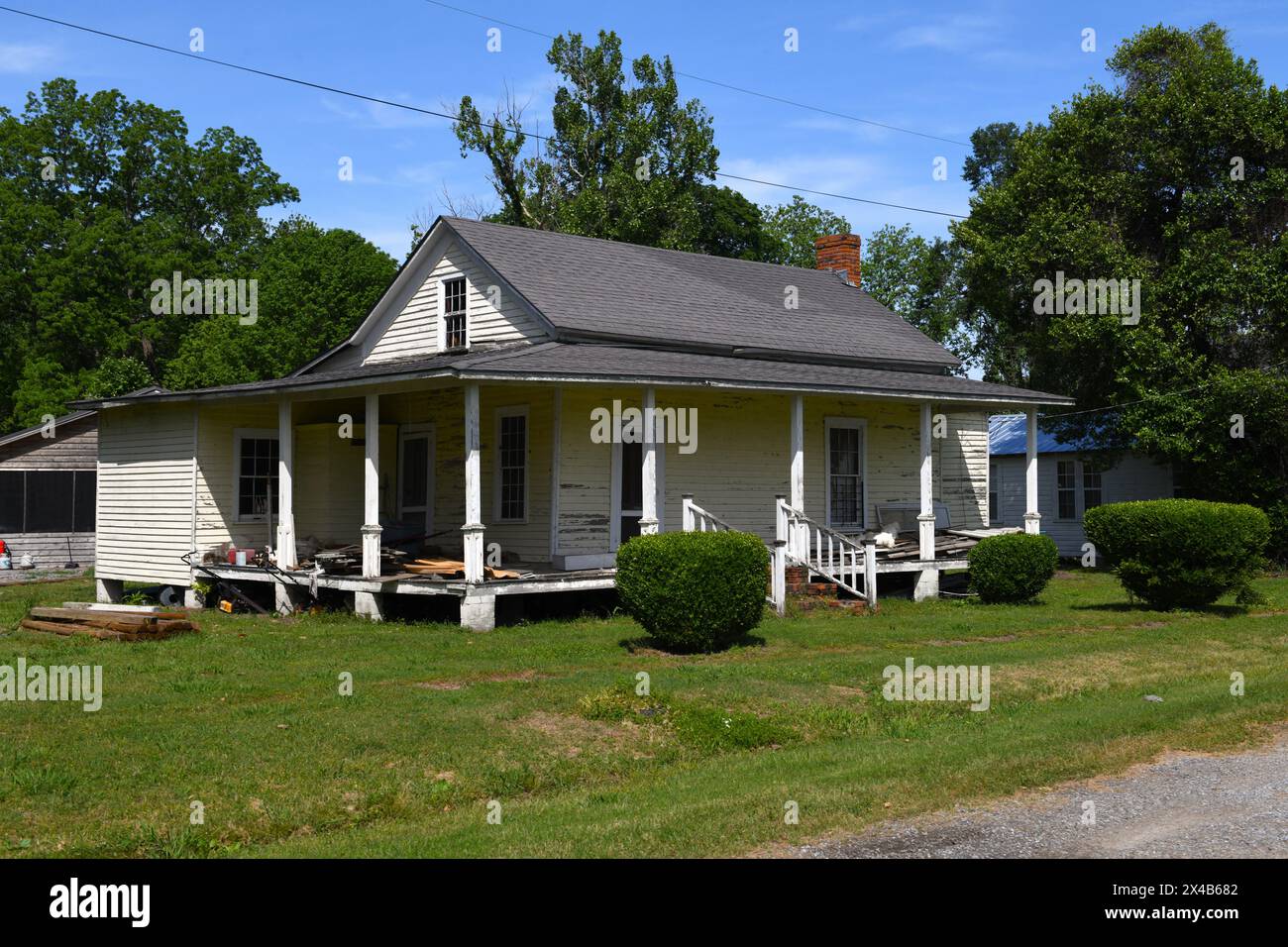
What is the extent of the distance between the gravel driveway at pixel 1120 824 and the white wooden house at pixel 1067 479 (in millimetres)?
21789

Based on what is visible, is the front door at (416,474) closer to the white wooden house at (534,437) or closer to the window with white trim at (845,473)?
the white wooden house at (534,437)

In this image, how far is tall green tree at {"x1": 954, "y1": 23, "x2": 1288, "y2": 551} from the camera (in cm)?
2791

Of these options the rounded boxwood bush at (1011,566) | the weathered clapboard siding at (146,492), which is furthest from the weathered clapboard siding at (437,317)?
the rounded boxwood bush at (1011,566)

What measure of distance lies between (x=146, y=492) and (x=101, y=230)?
32.6 m

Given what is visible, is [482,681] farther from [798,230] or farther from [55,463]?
[798,230]

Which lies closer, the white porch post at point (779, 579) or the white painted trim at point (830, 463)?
the white porch post at point (779, 579)

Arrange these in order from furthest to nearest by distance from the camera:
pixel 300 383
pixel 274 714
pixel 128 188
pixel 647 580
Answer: pixel 128 188
pixel 300 383
pixel 647 580
pixel 274 714

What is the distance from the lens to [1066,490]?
3484 cm

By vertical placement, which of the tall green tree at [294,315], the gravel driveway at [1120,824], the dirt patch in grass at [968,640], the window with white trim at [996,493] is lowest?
the dirt patch in grass at [968,640]

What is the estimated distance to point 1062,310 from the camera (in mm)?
30453

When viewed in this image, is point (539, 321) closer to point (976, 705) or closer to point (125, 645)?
point (125, 645)

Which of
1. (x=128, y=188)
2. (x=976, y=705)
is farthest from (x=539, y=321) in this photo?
(x=128, y=188)

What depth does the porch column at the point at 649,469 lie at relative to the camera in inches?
716
